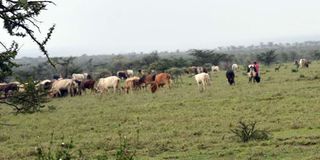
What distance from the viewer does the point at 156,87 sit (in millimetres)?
30266

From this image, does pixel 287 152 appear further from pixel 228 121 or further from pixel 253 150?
pixel 228 121

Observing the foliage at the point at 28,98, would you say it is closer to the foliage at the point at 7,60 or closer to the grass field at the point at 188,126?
the foliage at the point at 7,60

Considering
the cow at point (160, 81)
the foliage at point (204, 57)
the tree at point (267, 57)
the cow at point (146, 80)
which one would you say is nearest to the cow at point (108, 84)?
the cow at point (146, 80)

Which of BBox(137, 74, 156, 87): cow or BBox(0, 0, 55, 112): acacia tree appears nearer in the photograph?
BBox(0, 0, 55, 112): acacia tree

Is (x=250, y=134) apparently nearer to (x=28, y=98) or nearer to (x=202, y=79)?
(x=28, y=98)

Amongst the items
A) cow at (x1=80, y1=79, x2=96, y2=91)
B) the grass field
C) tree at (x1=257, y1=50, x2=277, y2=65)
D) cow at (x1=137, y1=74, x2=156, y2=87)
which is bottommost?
the grass field

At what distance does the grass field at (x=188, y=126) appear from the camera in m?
12.1

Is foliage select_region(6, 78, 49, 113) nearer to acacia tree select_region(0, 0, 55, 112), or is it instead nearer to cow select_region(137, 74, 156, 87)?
acacia tree select_region(0, 0, 55, 112)

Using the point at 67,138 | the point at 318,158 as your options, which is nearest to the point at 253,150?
the point at 318,158

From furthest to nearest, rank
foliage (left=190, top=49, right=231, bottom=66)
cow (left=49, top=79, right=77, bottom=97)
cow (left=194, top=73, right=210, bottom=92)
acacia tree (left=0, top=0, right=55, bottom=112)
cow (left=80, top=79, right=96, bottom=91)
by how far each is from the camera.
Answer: foliage (left=190, top=49, right=231, bottom=66), cow (left=80, top=79, right=96, bottom=91), cow (left=49, top=79, right=77, bottom=97), cow (left=194, top=73, right=210, bottom=92), acacia tree (left=0, top=0, right=55, bottom=112)

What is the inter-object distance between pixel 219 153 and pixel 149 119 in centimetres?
661

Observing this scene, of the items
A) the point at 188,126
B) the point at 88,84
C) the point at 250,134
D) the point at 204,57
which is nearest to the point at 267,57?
the point at 204,57

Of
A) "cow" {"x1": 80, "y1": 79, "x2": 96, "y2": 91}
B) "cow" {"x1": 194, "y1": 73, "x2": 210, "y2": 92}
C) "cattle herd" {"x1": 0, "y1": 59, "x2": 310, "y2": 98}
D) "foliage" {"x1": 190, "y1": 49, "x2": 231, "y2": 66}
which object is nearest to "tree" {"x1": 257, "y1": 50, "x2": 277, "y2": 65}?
"foliage" {"x1": 190, "y1": 49, "x2": 231, "y2": 66}

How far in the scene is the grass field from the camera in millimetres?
12141
